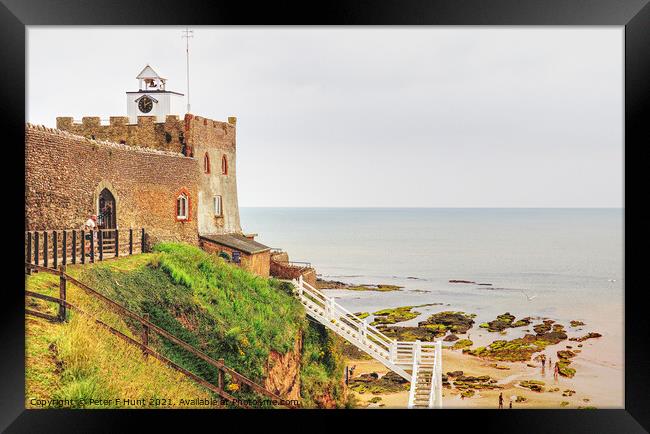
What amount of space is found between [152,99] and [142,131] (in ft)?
3.56

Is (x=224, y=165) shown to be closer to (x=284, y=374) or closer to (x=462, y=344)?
(x=284, y=374)

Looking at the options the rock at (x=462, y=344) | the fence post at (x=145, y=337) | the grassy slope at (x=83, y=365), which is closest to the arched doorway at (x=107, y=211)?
the grassy slope at (x=83, y=365)

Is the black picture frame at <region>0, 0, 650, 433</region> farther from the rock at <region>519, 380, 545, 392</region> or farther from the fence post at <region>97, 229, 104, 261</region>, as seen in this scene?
the rock at <region>519, 380, 545, 392</region>

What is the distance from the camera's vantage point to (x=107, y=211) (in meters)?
11.2

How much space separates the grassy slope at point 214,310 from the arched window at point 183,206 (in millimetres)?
528

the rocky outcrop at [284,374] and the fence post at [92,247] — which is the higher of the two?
the fence post at [92,247]

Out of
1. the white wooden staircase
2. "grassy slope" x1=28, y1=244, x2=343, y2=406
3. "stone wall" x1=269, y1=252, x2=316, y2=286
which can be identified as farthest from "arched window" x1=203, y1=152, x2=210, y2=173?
the white wooden staircase

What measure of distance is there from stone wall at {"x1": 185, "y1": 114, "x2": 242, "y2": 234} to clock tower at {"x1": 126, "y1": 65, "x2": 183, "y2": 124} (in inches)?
18.5

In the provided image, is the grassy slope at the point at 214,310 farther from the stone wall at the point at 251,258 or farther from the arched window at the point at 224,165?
the arched window at the point at 224,165

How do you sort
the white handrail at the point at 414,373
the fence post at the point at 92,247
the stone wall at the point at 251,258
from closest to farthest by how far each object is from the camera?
the fence post at the point at 92,247 < the white handrail at the point at 414,373 < the stone wall at the point at 251,258

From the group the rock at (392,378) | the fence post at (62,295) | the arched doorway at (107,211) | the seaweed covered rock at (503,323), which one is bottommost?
the rock at (392,378)

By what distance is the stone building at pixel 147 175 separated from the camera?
10.1 meters

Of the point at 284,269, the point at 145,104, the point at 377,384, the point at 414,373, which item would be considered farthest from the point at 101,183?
the point at 377,384

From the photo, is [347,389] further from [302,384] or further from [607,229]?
[607,229]
